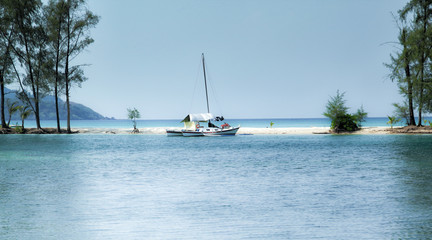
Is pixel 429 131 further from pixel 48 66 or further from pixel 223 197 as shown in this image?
pixel 48 66

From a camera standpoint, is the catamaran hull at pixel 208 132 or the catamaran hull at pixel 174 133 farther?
the catamaran hull at pixel 174 133

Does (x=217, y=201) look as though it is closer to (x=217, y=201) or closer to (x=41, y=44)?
(x=217, y=201)

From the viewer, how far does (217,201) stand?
13.9 meters

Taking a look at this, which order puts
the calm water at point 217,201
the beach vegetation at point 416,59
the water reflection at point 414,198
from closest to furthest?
1. the water reflection at point 414,198
2. the calm water at point 217,201
3. the beach vegetation at point 416,59

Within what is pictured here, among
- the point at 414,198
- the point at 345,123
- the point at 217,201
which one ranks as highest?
the point at 345,123

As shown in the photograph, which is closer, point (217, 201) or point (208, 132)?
point (217, 201)

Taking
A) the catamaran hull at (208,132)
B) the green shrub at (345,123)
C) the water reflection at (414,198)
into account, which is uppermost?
the green shrub at (345,123)

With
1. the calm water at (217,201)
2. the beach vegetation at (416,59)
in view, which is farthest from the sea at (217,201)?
the beach vegetation at (416,59)

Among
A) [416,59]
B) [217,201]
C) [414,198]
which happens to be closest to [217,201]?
[217,201]

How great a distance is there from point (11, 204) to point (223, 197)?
6703 mm

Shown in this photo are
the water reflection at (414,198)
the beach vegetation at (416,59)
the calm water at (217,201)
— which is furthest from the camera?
the beach vegetation at (416,59)

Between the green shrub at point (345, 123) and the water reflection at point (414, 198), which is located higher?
the green shrub at point (345, 123)

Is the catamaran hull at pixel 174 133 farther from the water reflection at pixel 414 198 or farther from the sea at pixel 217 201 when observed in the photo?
the water reflection at pixel 414 198

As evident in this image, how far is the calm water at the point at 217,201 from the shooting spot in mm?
10250
